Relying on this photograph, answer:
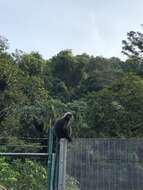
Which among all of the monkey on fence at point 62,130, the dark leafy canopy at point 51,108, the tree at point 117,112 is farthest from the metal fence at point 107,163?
the tree at point 117,112

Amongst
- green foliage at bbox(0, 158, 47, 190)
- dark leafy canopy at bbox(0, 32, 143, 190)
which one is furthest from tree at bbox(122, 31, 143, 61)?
green foliage at bbox(0, 158, 47, 190)

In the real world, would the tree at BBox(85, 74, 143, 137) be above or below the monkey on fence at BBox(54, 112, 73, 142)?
above

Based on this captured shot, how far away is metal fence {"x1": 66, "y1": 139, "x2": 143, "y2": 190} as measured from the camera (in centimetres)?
709

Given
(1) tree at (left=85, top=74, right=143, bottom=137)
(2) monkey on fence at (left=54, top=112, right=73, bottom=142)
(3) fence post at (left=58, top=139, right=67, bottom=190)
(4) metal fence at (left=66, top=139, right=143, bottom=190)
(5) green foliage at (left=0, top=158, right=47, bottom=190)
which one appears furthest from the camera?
(1) tree at (left=85, top=74, right=143, bottom=137)

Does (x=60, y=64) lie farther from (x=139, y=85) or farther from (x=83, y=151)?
(x=83, y=151)

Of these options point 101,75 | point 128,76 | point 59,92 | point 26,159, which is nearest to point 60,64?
point 101,75

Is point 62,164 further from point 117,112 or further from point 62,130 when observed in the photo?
point 117,112

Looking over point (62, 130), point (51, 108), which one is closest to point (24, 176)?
point (62, 130)

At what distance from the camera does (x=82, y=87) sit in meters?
28.1

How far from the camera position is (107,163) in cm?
716

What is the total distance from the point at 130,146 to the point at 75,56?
91.0 ft

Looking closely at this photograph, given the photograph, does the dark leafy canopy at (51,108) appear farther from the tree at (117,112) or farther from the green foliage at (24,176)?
the green foliage at (24,176)

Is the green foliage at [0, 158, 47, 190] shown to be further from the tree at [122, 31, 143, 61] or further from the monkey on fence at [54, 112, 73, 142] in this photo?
the tree at [122, 31, 143, 61]

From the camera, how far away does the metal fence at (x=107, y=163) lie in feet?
23.2
